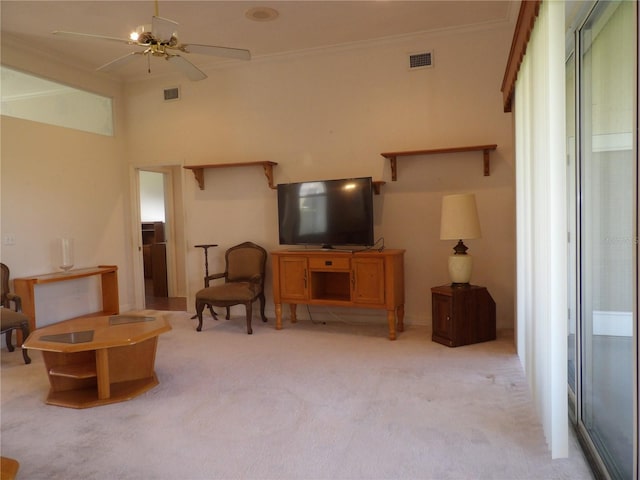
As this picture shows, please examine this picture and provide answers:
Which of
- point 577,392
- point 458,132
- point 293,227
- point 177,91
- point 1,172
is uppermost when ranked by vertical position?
point 177,91

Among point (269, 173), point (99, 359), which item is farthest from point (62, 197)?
point (99, 359)

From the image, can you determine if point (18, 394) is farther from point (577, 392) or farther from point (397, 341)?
point (577, 392)

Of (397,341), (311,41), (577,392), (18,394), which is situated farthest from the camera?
(311,41)

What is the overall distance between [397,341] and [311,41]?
10.7 feet

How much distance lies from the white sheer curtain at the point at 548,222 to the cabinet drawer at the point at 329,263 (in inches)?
78.2

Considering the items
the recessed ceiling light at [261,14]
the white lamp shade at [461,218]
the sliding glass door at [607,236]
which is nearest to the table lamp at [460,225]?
the white lamp shade at [461,218]

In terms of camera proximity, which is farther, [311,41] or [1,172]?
[311,41]

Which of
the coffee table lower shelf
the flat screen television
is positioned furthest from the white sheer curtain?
the coffee table lower shelf

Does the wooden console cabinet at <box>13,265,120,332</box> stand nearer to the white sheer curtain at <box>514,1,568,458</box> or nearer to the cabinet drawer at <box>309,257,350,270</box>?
the cabinet drawer at <box>309,257,350,270</box>

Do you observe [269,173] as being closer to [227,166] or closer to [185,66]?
[227,166]

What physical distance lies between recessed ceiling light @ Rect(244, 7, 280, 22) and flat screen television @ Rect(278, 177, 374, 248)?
5.36ft

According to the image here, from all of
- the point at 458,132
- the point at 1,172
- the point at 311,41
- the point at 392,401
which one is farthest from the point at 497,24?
the point at 1,172

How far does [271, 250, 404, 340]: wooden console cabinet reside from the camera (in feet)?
13.7

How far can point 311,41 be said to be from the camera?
4684 mm
